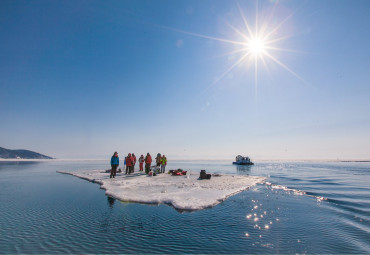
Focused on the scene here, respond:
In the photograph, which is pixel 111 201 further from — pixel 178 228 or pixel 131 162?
pixel 131 162

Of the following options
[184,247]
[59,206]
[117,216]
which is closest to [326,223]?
[184,247]

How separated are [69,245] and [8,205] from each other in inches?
321

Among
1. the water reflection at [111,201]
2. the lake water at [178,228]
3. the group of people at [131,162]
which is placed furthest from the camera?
the group of people at [131,162]

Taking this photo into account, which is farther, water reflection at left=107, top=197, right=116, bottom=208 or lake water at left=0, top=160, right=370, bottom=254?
water reflection at left=107, top=197, right=116, bottom=208

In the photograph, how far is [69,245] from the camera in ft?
18.6

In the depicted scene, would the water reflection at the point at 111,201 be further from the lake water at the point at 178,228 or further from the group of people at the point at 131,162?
the group of people at the point at 131,162

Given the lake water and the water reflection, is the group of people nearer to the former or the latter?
the water reflection

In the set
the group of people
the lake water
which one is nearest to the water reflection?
the lake water

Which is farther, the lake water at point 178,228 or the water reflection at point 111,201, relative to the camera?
the water reflection at point 111,201

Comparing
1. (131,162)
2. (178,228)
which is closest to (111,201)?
(178,228)

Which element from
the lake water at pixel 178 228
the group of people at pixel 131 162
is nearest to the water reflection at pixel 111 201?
the lake water at pixel 178 228

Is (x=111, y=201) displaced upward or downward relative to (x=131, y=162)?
downward

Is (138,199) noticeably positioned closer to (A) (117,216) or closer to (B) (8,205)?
(A) (117,216)

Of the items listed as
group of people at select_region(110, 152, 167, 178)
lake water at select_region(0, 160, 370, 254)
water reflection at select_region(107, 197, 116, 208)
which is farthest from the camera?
group of people at select_region(110, 152, 167, 178)
